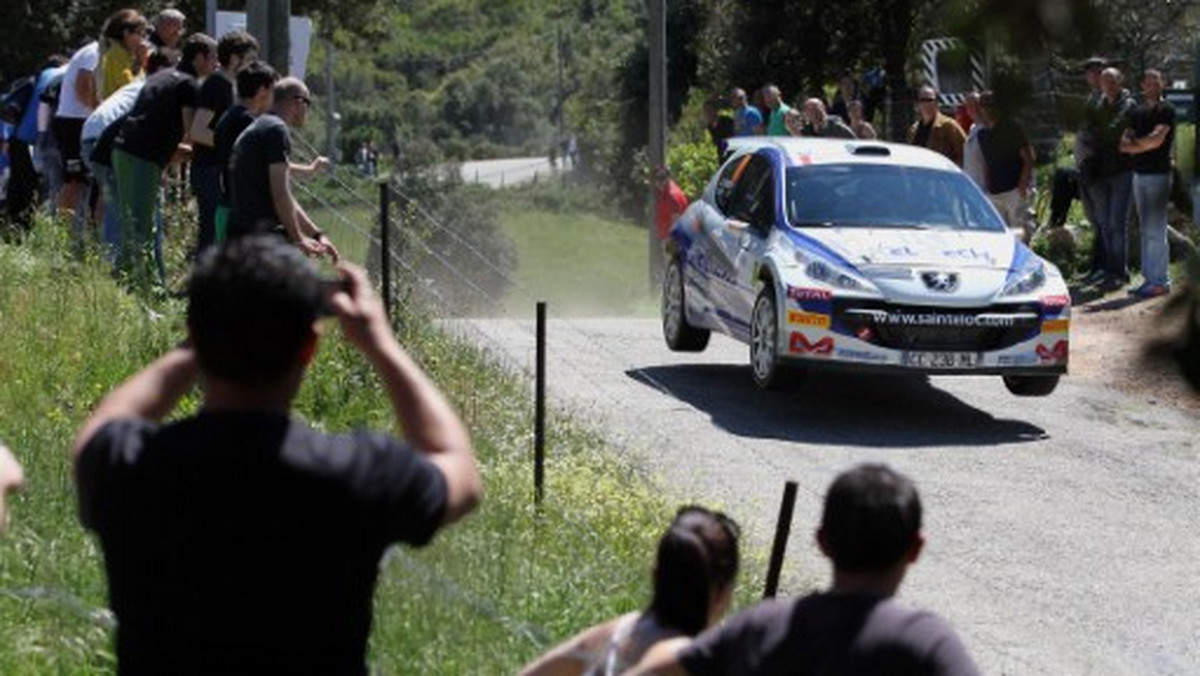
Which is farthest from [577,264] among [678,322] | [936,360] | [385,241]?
[385,241]

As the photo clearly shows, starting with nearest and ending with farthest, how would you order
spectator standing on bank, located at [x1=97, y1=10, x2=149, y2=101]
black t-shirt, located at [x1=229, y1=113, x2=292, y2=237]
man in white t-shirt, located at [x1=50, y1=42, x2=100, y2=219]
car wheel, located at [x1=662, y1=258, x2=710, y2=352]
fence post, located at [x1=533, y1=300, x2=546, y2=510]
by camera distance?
fence post, located at [x1=533, y1=300, x2=546, y2=510], black t-shirt, located at [x1=229, y1=113, x2=292, y2=237], spectator standing on bank, located at [x1=97, y1=10, x2=149, y2=101], man in white t-shirt, located at [x1=50, y1=42, x2=100, y2=219], car wheel, located at [x1=662, y1=258, x2=710, y2=352]

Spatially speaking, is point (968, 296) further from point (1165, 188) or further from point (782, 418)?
point (1165, 188)

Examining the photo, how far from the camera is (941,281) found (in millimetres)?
14570

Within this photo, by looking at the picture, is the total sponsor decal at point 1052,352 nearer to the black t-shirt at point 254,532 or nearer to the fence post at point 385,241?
the fence post at point 385,241

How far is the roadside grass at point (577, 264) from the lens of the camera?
24.5 metres

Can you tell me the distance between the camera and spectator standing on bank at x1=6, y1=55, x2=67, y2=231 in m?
18.0

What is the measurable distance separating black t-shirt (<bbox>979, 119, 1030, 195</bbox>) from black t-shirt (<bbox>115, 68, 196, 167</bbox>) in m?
10.7

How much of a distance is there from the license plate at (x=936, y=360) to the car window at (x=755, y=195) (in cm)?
165

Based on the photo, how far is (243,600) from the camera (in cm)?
383

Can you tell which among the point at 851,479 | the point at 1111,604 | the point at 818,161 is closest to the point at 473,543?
the point at 1111,604

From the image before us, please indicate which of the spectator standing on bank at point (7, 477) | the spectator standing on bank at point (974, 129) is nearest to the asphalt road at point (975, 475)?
the spectator standing on bank at point (974, 129)

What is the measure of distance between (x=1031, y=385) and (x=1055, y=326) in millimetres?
792

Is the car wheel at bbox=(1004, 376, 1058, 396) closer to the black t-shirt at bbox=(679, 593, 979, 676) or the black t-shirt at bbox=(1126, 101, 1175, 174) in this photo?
the black t-shirt at bbox=(679, 593, 979, 676)

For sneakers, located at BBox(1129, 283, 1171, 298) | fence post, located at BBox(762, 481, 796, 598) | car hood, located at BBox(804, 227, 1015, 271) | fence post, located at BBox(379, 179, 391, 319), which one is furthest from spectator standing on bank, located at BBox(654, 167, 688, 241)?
sneakers, located at BBox(1129, 283, 1171, 298)
